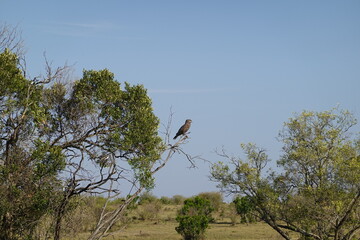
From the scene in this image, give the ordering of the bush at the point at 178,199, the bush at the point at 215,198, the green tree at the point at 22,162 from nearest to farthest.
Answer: the green tree at the point at 22,162
the bush at the point at 215,198
the bush at the point at 178,199

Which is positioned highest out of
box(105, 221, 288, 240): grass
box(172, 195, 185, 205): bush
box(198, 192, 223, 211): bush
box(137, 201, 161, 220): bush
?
box(172, 195, 185, 205): bush

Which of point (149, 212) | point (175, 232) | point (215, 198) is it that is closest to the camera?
point (175, 232)

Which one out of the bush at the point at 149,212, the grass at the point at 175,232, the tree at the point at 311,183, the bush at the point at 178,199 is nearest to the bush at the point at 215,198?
the grass at the point at 175,232

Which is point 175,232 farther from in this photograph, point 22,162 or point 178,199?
point 178,199

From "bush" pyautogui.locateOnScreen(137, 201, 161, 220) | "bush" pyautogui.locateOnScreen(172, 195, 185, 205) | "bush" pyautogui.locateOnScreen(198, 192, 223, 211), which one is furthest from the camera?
"bush" pyautogui.locateOnScreen(172, 195, 185, 205)

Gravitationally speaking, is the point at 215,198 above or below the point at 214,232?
above

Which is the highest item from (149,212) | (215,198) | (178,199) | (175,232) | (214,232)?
(178,199)

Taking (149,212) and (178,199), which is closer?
(149,212)

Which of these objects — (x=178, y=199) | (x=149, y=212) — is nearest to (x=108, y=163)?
(x=149, y=212)

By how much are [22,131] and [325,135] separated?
1334 centimetres

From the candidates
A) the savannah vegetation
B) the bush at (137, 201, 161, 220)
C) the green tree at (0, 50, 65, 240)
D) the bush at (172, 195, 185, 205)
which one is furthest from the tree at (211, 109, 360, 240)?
the bush at (172, 195, 185, 205)

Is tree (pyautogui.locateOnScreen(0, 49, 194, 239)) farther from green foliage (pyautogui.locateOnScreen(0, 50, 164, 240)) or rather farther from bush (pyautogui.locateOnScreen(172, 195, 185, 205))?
bush (pyautogui.locateOnScreen(172, 195, 185, 205))

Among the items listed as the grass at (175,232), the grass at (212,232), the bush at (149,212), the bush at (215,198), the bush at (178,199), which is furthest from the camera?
the bush at (178,199)

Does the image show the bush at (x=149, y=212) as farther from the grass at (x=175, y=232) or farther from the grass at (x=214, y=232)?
the grass at (x=214, y=232)
